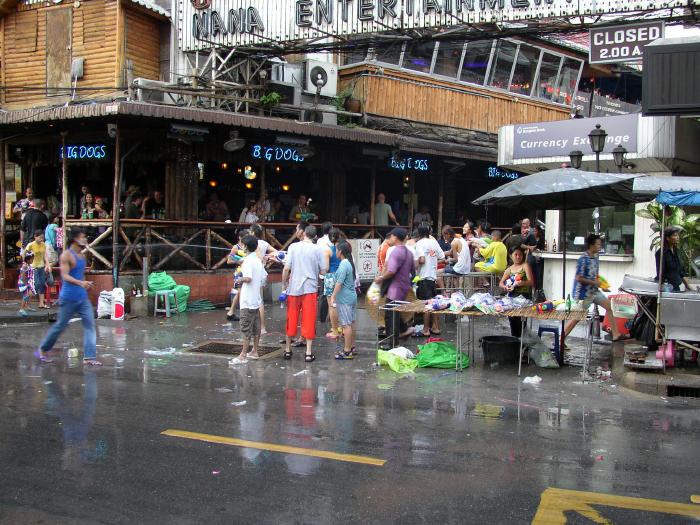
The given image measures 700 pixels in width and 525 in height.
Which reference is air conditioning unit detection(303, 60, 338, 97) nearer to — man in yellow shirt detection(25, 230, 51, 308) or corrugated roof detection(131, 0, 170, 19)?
corrugated roof detection(131, 0, 170, 19)

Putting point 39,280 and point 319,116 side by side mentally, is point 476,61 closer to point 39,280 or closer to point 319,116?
point 319,116

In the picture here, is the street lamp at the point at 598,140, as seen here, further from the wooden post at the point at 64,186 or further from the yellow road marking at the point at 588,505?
the wooden post at the point at 64,186

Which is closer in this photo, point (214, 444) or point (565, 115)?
point (214, 444)

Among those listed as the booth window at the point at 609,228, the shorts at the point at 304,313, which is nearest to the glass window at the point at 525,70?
the booth window at the point at 609,228

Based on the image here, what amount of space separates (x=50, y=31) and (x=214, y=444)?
1527 centimetres

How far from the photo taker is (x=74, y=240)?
31.4 ft

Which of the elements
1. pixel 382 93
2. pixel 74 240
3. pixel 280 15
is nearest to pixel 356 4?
pixel 280 15

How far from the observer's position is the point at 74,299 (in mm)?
9344

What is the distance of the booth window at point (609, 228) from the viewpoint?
45.8 ft

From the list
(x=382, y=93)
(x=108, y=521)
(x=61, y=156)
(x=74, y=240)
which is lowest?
(x=108, y=521)

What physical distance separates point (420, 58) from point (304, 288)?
12.2m

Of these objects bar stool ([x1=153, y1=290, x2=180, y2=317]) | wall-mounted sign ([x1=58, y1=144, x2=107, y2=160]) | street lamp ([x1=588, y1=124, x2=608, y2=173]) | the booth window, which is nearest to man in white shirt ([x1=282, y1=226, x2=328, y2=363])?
bar stool ([x1=153, y1=290, x2=180, y2=317])

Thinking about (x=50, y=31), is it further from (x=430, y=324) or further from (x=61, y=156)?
(x=430, y=324)

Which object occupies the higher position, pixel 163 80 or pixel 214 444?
pixel 163 80
